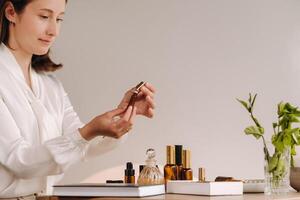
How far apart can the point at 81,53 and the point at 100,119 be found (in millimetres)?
1078

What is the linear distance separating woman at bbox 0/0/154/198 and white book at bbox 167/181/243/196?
0.20m

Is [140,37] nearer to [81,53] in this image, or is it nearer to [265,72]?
[81,53]

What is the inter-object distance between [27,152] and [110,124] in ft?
0.84

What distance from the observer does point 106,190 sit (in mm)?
1439

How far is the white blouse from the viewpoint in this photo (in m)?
Answer: 1.62

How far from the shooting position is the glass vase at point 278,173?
1733 millimetres

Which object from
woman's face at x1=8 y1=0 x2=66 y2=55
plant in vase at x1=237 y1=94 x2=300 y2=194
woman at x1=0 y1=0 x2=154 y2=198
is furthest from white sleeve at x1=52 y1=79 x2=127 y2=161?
plant in vase at x1=237 y1=94 x2=300 y2=194

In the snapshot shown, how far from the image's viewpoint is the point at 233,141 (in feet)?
9.72

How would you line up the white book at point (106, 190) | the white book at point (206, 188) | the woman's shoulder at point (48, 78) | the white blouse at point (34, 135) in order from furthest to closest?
1. the woman's shoulder at point (48, 78)
2. the white blouse at point (34, 135)
3. the white book at point (206, 188)
4. the white book at point (106, 190)

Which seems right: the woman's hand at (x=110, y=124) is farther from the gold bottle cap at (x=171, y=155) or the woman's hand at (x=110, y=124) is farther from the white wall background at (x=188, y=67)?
the white wall background at (x=188, y=67)

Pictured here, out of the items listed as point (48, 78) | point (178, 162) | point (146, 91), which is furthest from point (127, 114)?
point (48, 78)

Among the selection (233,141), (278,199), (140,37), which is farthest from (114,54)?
(278,199)

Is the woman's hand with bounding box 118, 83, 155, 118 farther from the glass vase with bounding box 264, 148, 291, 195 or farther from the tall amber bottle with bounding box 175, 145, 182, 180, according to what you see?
the glass vase with bounding box 264, 148, 291, 195

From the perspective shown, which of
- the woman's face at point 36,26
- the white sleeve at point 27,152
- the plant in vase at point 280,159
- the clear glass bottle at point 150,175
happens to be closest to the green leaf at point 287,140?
the plant in vase at point 280,159
